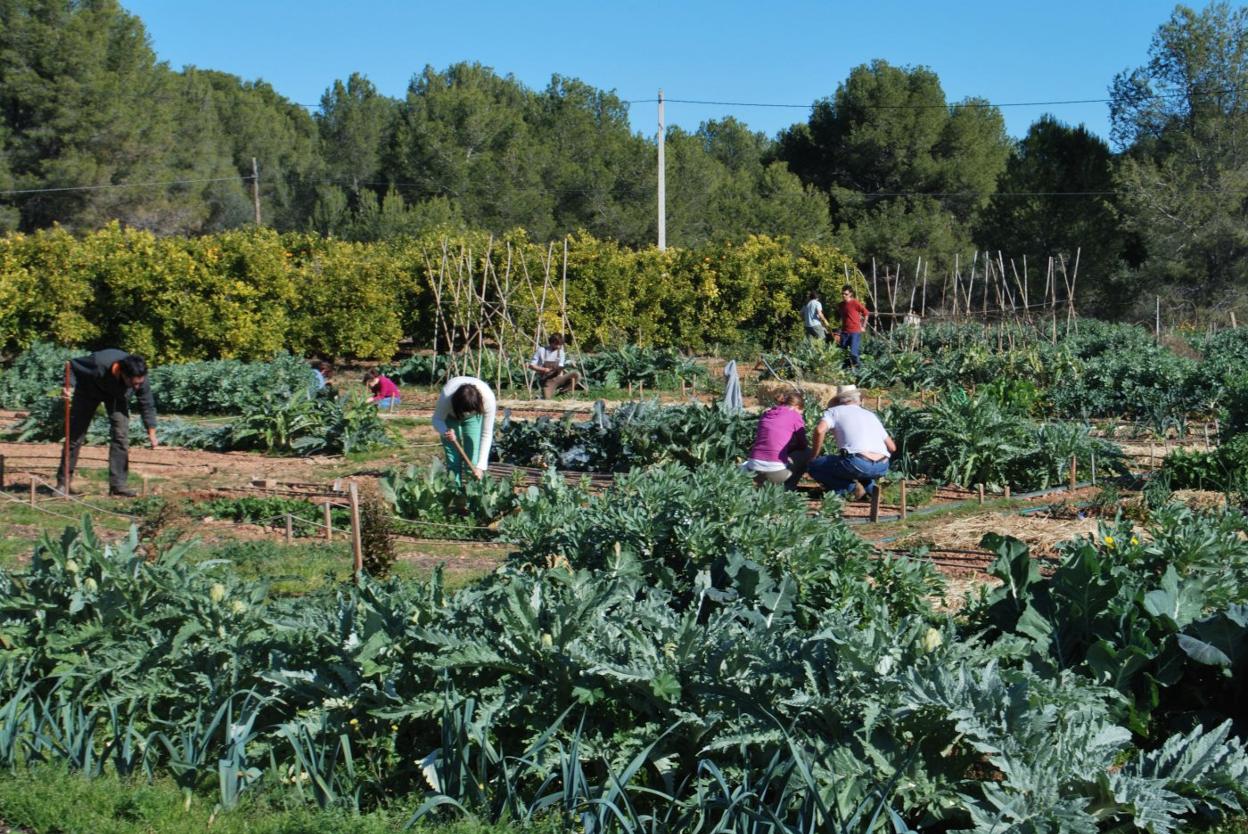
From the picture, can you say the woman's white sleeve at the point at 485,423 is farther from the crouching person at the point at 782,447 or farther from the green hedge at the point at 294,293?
the green hedge at the point at 294,293

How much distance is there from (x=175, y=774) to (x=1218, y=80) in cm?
3600

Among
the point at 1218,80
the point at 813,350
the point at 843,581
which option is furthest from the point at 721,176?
the point at 843,581

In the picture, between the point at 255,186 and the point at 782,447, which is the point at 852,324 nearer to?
the point at 782,447

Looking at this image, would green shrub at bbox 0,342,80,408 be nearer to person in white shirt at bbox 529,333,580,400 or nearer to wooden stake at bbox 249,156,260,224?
person in white shirt at bbox 529,333,580,400

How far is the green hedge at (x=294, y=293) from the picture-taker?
19.2 meters

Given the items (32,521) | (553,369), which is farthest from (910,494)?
(553,369)

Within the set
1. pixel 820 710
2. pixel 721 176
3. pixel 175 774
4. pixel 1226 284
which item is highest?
pixel 721 176

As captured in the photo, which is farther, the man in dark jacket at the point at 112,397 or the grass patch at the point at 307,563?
the man in dark jacket at the point at 112,397

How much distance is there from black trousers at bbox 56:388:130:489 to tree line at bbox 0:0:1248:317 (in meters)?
22.4

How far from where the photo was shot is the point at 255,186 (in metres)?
45.0

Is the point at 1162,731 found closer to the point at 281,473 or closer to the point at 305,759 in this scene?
the point at 305,759

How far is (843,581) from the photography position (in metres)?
5.57

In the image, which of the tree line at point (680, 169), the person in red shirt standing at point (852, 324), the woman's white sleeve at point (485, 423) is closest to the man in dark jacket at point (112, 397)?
the woman's white sleeve at point (485, 423)

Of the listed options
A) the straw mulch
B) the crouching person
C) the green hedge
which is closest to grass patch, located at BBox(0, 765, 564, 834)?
the straw mulch
